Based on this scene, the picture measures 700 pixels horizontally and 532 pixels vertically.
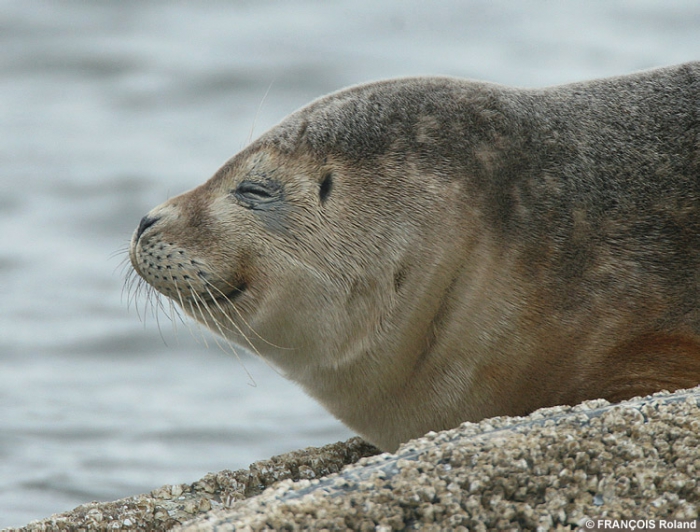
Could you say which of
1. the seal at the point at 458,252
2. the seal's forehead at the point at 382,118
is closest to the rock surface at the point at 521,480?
the seal at the point at 458,252

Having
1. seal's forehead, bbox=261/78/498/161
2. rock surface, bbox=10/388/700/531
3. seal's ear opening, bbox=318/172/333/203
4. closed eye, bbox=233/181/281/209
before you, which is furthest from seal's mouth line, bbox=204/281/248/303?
rock surface, bbox=10/388/700/531

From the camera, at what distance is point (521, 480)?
10.3ft

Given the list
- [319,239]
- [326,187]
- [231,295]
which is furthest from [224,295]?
[326,187]

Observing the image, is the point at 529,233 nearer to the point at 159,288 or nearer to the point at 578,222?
the point at 578,222

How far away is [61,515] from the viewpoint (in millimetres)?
4699

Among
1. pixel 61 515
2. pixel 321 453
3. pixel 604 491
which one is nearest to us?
pixel 604 491

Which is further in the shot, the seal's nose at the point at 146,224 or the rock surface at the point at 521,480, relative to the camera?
the seal's nose at the point at 146,224

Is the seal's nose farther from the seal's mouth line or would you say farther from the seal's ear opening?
the seal's ear opening

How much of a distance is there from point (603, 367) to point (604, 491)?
4.38ft

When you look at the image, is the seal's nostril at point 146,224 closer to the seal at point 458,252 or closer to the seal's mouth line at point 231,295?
the seal at point 458,252

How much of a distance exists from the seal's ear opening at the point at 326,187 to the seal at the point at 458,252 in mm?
14

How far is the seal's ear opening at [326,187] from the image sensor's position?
4684 millimetres

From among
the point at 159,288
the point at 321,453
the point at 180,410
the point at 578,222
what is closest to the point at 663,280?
the point at 578,222

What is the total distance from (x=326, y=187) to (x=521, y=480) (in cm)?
192
